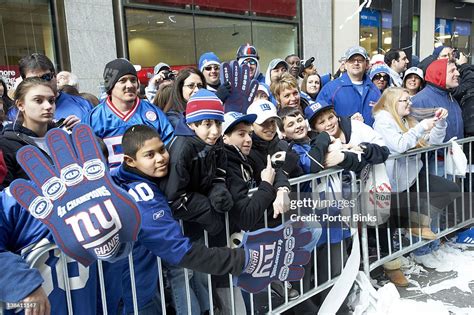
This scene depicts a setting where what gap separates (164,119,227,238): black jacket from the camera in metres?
2.21

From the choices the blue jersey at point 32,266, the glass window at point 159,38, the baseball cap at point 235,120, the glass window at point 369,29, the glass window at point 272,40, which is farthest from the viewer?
the glass window at point 369,29

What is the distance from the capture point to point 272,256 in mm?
2455

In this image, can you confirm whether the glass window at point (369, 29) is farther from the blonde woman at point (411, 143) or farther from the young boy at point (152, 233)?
the young boy at point (152, 233)

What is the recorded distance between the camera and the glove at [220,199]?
89.0 inches

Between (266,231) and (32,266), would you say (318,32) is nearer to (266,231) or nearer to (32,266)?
(266,231)

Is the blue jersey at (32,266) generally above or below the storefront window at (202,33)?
below

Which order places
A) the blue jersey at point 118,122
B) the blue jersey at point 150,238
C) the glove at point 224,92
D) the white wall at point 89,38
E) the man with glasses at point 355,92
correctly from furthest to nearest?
the white wall at point 89,38
the man with glasses at point 355,92
the glove at point 224,92
the blue jersey at point 118,122
the blue jersey at point 150,238

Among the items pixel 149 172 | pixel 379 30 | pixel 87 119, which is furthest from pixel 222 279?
pixel 379 30

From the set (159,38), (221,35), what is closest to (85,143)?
(159,38)

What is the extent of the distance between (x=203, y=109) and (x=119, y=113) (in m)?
1.06

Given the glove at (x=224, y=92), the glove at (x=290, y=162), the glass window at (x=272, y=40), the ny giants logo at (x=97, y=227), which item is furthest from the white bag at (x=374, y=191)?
the glass window at (x=272, y=40)

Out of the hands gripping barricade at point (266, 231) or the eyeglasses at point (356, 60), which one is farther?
the eyeglasses at point (356, 60)

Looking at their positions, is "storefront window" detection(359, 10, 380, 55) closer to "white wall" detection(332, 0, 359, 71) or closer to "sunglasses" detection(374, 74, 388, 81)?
"white wall" detection(332, 0, 359, 71)

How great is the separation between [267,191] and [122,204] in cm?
103
